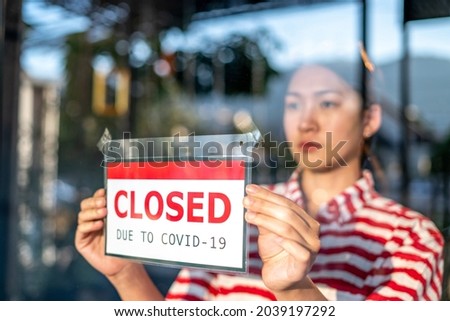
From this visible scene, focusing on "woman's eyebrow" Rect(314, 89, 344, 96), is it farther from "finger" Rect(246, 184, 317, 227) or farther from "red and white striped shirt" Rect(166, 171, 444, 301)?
"finger" Rect(246, 184, 317, 227)

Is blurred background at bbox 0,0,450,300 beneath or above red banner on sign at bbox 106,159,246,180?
above

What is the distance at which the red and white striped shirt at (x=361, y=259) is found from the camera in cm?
131

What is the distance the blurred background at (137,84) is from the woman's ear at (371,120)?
0.64ft

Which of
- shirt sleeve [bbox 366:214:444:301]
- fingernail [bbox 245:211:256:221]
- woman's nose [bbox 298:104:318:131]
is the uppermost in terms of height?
woman's nose [bbox 298:104:318:131]

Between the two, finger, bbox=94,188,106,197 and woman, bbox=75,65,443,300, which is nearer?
woman, bbox=75,65,443,300

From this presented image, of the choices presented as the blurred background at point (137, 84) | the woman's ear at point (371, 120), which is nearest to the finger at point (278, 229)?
the woman's ear at point (371, 120)

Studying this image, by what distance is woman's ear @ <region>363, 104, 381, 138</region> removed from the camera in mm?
1571

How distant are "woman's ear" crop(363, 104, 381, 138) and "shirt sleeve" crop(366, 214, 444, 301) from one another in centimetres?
28

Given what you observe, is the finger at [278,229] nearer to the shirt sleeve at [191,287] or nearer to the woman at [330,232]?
the woman at [330,232]

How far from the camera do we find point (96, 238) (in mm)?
1407

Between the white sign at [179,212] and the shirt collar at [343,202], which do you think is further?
the shirt collar at [343,202]

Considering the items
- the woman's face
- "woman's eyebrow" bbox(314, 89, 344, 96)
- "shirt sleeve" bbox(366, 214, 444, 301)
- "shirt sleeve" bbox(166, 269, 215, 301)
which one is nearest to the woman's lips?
the woman's face

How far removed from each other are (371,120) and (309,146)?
25 centimetres

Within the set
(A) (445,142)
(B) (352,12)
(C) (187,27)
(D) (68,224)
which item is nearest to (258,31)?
(C) (187,27)
